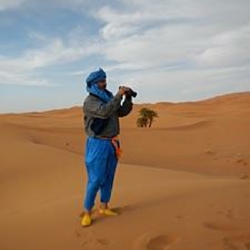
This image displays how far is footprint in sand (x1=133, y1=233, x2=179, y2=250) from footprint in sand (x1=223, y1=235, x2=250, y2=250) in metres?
0.47

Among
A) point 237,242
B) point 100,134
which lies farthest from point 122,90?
point 237,242

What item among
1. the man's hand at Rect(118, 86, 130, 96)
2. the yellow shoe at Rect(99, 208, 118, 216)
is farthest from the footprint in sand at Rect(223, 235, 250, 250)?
the man's hand at Rect(118, 86, 130, 96)

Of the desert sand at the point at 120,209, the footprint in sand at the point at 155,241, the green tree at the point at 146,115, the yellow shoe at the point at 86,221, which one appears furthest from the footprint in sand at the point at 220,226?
the green tree at the point at 146,115

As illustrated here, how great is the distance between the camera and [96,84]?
5410 mm

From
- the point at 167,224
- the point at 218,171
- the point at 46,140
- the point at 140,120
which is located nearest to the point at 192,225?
the point at 167,224

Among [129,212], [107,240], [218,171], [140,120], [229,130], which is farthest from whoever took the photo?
[140,120]

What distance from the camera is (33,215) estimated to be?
598 cm

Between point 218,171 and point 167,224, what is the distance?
984cm

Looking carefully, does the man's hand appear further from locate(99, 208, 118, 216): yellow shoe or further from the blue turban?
locate(99, 208, 118, 216): yellow shoe

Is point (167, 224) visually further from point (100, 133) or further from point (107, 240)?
point (100, 133)

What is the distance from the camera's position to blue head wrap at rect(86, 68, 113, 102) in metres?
5.34

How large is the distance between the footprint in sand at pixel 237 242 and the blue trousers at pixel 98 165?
1.58 metres

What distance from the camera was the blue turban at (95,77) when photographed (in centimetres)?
541

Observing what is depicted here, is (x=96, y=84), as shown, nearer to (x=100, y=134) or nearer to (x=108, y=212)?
(x=100, y=134)
